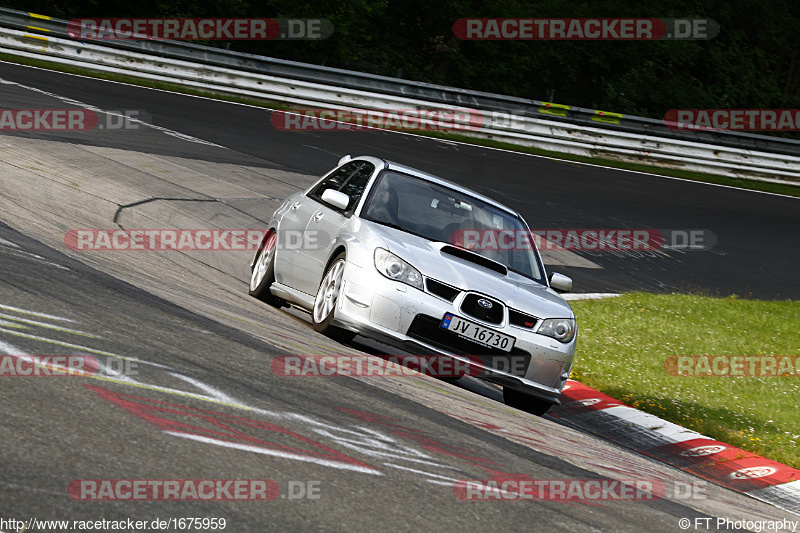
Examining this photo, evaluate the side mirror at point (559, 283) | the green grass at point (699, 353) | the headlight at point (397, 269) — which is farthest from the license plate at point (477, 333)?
the green grass at point (699, 353)

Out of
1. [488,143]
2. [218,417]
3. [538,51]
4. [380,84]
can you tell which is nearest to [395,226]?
[218,417]

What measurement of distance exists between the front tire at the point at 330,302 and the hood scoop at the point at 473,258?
84 cm

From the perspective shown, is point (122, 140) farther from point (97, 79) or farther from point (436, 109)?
point (436, 109)

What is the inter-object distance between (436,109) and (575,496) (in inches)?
844

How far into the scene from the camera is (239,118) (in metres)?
22.0

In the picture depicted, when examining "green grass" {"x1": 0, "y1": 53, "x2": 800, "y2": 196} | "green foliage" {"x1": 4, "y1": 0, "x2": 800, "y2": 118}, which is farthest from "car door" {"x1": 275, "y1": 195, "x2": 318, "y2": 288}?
"green foliage" {"x1": 4, "y1": 0, "x2": 800, "y2": 118}

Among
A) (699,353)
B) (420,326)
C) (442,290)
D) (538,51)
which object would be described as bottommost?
(699,353)

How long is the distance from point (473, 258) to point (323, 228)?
137 cm

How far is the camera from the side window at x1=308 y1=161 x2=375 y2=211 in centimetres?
870

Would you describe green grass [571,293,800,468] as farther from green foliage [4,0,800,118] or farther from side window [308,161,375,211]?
green foliage [4,0,800,118]

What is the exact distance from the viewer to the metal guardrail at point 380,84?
82.4 feet

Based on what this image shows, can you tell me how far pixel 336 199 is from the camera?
8.27 meters

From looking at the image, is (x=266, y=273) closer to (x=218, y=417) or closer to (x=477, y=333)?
(x=477, y=333)

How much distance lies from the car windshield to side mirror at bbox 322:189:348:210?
0.58 feet
